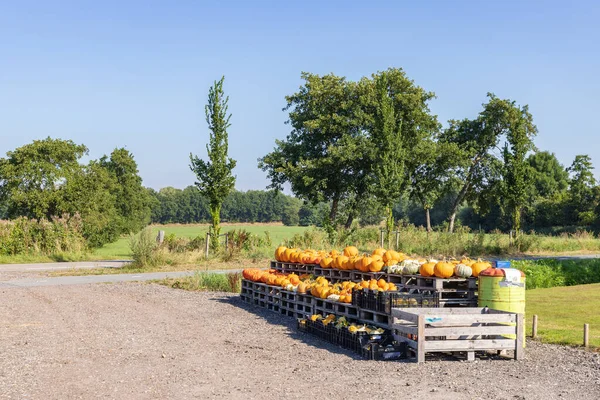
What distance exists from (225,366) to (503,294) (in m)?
4.87

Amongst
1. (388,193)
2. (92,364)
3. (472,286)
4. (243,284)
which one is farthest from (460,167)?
(92,364)

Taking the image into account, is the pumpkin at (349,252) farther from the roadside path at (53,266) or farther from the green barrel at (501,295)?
the roadside path at (53,266)

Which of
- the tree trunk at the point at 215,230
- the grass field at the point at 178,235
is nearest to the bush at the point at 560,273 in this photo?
the tree trunk at the point at 215,230

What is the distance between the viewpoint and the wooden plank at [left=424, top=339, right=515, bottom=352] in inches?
381

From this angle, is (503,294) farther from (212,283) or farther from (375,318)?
(212,283)

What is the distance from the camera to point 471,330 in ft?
32.3

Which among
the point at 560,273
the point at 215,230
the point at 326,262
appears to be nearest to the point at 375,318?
the point at 326,262

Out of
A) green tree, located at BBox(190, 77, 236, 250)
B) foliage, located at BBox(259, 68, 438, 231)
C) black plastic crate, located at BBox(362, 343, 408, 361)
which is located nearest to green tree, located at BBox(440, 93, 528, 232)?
foliage, located at BBox(259, 68, 438, 231)

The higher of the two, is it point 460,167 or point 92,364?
point 460,167

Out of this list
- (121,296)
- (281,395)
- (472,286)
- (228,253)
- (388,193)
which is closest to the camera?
(281,395)

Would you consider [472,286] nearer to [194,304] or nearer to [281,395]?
[281,395]

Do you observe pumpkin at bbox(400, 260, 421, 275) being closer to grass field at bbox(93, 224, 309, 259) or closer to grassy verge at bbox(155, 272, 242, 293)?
grassy verge at bbox(155, 272, 242, 293)

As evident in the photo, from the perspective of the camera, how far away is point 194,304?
627 inches

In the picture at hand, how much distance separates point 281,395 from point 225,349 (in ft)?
9.97
